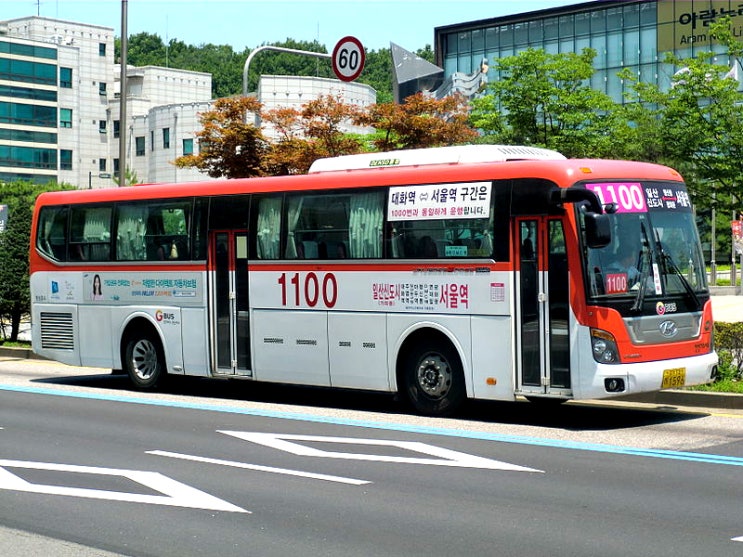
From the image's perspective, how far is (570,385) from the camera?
1370 cm

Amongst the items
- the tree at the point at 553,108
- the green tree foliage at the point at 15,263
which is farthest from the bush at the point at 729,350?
the tree at the point at 553,108

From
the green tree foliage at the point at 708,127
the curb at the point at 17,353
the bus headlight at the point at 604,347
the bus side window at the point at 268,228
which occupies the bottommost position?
the curb at the point at 17,353

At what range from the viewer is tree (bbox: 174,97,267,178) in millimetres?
31328

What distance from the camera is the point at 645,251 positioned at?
13984 mm

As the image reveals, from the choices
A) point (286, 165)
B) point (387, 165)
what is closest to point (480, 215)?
point (387, 165)

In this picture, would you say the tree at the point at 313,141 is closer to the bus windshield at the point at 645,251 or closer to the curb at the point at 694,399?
the curb at the point at 694,399

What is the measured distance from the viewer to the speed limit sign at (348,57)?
78.7ft

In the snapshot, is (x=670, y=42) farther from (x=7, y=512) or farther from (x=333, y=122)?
→ (x=7, y=512)

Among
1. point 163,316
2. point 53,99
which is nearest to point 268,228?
point 163,316

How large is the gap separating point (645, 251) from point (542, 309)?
1.36m

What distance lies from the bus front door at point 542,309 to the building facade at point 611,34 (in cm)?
7223

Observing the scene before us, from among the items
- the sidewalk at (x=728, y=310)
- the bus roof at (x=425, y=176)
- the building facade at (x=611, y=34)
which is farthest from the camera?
the building facade at (x=611, y=34)

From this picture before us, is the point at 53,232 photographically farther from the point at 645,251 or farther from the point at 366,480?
the point at 366,480

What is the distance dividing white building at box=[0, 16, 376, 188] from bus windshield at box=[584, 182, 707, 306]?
96274mm
